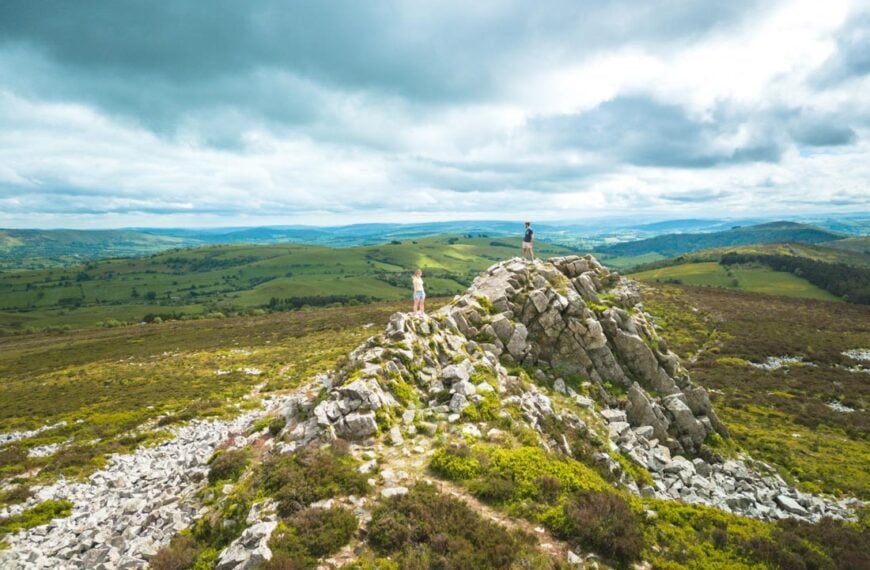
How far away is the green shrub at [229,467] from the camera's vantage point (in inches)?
685

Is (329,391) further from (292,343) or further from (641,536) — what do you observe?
(292,343)

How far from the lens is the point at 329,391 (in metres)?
20.8

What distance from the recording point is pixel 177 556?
12.8 meters

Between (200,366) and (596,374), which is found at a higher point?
(596,374)

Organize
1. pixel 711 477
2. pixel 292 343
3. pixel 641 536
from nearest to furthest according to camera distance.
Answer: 1. pixel 641 536
2. pixel 711 477
3. pixel 292 343

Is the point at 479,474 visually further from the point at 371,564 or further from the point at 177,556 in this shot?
the point at 177,556

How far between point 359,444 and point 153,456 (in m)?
19.8

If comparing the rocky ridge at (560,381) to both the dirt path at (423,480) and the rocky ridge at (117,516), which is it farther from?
the rocky ridge at (117,516)

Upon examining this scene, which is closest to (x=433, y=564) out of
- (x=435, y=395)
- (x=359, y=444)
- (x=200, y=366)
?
(x=359, y=444)

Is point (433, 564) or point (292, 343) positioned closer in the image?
point (433, 564)

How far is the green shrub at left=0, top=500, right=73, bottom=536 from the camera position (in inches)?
763

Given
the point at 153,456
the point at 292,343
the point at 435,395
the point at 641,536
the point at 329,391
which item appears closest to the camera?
the point at 641,536

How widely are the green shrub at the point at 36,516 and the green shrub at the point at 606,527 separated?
24.7 m

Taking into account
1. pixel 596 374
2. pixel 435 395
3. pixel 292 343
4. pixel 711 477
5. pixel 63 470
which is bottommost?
pixel 292 343
